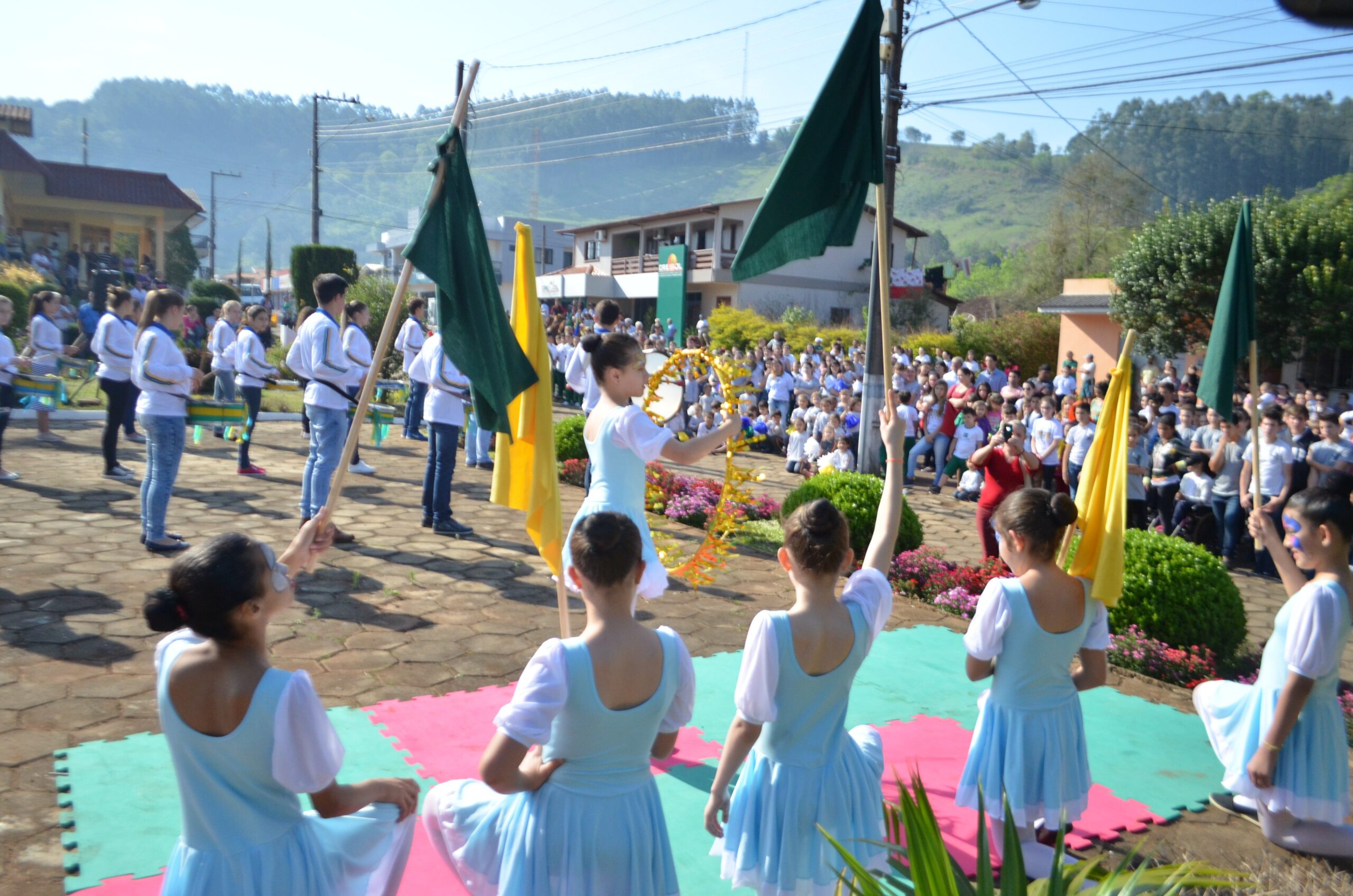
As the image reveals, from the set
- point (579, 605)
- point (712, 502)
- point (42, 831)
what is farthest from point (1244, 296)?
point (712, 502)

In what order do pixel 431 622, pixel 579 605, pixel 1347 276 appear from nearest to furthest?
pixel 431 622, pixel 579 605, pixel 1347 276

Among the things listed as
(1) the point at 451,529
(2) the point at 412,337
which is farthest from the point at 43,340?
(1) the point at 451,529

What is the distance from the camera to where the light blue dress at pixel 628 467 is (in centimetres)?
457

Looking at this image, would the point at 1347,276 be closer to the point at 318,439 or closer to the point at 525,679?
the point at 318,439

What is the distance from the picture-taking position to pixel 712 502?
1091 cm

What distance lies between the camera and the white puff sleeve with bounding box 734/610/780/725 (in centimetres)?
288

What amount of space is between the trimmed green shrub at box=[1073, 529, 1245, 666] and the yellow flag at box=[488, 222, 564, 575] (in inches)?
170

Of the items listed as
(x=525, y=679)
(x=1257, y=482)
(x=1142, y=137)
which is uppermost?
(x=1142, y=137)

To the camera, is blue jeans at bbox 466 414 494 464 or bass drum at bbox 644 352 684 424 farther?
blue jeans at bbox 466 414 494 464

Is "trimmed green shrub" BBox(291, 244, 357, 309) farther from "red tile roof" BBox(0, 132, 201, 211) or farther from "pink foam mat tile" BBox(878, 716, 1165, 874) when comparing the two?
"pink foam mat tile" BBox(878, 716, 1165, 874)

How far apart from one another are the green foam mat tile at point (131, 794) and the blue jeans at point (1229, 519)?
9131 mm

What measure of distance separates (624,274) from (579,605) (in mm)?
40238

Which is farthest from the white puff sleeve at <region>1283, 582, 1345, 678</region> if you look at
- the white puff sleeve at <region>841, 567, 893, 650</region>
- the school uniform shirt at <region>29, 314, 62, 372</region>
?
the school uniform shirt at <region>29, 314, 62, 372</region>

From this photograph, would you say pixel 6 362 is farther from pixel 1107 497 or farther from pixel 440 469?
pixel 1107 497
